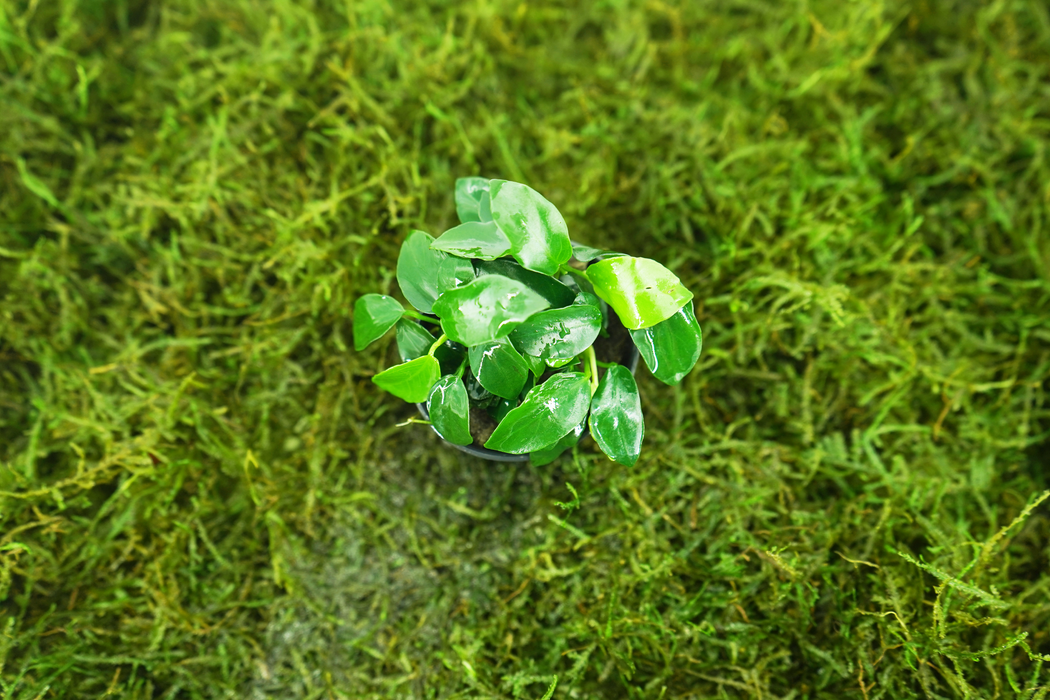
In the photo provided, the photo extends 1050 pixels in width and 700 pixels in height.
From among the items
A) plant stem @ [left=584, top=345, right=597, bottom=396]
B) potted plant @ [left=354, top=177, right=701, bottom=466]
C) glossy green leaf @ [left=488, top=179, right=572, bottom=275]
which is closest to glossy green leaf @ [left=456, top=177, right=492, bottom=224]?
potted plant @ [left=354, top=177, right=701, bottom=466]

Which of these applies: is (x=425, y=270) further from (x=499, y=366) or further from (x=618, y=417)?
(x=618, y=417)

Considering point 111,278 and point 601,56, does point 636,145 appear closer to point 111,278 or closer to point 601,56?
point 601,56

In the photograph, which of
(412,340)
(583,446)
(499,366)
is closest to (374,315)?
(412,340)

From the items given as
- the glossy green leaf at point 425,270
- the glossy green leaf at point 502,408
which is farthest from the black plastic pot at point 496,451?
the glossy green leaf at point 425,270

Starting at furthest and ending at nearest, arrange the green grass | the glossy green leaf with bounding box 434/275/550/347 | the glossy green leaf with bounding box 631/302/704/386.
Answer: the green grass → the glossy green leaf with bounding box 631/302/704/386 → the glossy green leaf with bounding box 434/275/550/347

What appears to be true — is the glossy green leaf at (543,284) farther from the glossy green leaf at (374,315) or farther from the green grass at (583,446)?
the green grass at (583,446)

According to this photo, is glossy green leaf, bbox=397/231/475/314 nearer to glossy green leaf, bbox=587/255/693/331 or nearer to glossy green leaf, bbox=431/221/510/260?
glossy green leaf, bbox=431/221/510/260

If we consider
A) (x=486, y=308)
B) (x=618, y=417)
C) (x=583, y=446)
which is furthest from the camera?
(x=583, y=446)

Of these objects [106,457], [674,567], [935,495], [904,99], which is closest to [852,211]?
[904,99]
